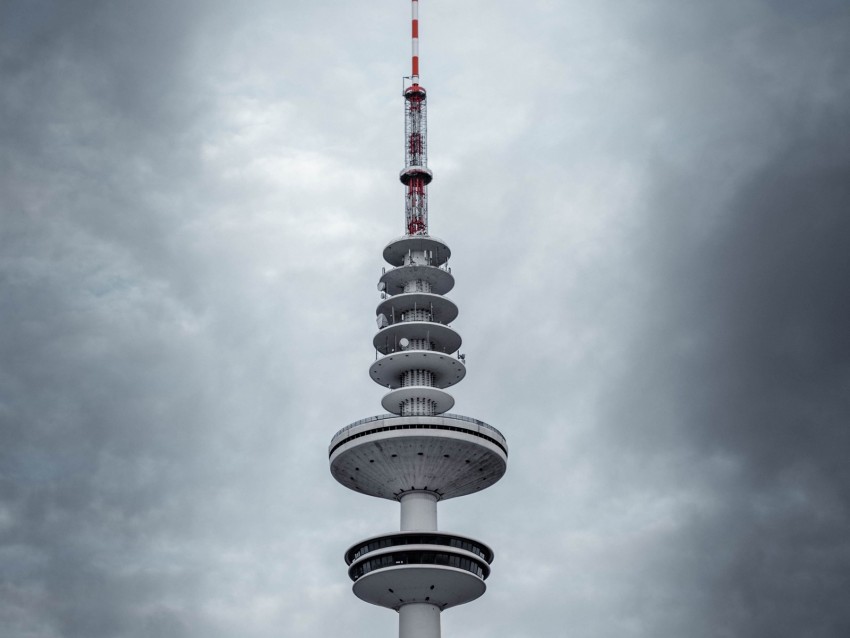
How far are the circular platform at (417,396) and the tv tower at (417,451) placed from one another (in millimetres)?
100

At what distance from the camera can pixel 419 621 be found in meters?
99.8

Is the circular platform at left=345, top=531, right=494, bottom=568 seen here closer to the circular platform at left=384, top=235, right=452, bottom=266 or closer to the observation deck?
the observation deck

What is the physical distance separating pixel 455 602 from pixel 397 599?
5.76 metres

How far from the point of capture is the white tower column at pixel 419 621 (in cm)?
9912

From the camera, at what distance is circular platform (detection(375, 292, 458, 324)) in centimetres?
11444

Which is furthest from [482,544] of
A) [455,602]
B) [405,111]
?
[405,111]

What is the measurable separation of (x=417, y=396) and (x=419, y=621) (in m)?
21.9

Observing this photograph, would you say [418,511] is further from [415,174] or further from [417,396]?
[415,174]

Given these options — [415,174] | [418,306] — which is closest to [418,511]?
[418,306]

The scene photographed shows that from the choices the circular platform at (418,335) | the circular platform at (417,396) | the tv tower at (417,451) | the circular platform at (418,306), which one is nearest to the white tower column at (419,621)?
the tv tower at (417,451)

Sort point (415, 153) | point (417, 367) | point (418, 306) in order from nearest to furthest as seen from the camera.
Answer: point (417, 367) → point (418, 306) → point (415, 153)

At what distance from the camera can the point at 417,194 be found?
124 m

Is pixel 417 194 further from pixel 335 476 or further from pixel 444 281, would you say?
pixel 335 476

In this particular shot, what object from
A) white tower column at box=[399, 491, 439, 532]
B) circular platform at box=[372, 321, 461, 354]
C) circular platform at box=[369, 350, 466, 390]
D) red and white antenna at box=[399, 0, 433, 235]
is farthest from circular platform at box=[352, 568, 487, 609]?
red and white antenna at box=[399, 0, 433, 235]
